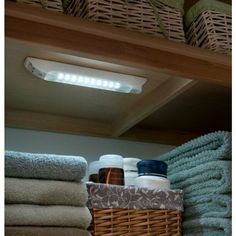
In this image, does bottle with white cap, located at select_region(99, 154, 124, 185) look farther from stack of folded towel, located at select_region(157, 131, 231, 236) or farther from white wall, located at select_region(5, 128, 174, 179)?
white wall, located at select_region(5, 128, 174, 179)

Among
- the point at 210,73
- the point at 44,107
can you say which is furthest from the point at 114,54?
the point at 44,107

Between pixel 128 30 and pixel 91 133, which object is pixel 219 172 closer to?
pixel 128 30

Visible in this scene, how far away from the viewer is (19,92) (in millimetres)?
998

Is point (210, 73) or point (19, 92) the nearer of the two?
point (210, 73)

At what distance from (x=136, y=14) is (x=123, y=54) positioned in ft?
0.37


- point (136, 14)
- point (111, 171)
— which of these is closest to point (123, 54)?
point (136, 14)

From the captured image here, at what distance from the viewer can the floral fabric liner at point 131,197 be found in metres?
0.80

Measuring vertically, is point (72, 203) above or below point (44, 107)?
below

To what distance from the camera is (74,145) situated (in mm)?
1169

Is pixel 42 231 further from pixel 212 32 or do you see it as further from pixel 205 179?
pixel 212 32

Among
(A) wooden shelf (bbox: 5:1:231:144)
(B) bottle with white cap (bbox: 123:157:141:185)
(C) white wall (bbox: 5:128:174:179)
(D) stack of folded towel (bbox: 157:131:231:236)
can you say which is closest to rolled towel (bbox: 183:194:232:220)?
(D) stack of folded towel (bbox: 157:131:231:236)

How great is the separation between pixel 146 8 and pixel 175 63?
0.13 meters

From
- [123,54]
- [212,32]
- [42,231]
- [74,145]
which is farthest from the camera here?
[74,145]

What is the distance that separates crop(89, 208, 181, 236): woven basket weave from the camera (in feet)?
2.62
